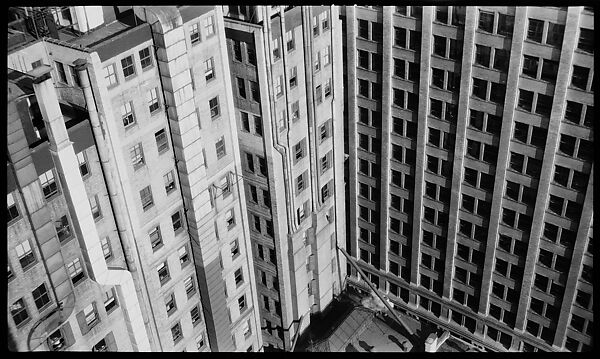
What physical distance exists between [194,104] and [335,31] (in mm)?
21315

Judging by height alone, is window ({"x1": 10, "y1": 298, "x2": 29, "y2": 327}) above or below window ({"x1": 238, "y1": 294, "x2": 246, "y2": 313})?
above

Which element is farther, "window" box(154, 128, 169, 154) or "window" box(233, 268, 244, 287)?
"window" box(233, 268, 244, 287)

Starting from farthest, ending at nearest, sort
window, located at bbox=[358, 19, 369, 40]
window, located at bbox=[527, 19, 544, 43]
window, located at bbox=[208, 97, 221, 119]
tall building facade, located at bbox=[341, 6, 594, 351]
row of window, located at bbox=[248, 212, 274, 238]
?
row of window, located at bbox=[248, 212, 274, 238] → window, located at bbox=[358, 19, 369, 40] → tall building facade, located at bbox=[341, 6, 594, 351] → window, located at bbox=[527, 19, 544, 43] → window, located at bbox=[208, 97, 221, 119]

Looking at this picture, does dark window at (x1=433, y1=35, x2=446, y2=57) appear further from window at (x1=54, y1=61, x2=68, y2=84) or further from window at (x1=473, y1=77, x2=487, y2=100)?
window at (x1=54, y1=61, x2=68, y2=84)

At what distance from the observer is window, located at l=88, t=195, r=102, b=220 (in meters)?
57.6

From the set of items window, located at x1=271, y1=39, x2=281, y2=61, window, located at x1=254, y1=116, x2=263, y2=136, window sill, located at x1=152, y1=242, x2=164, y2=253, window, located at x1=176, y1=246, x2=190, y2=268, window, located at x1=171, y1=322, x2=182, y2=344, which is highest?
window, located at x1=271, y1=39, x2=281, y2=61

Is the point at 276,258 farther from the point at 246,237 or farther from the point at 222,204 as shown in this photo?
the point at 222,204

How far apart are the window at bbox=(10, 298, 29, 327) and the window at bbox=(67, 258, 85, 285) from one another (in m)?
A: 4.62

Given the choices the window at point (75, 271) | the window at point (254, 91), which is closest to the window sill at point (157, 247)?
the window at point (75, 271)

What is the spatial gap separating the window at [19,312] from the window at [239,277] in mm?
26255

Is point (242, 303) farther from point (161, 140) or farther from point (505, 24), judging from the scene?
point (505, 24)

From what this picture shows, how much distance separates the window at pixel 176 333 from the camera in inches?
2800

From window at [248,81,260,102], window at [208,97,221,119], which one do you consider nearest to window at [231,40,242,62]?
window at [248,81,260,102]

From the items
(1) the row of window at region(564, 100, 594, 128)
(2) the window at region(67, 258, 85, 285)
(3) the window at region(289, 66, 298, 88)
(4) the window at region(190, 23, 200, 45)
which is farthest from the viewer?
(3) the window at region(289, 66, 298, 88)
